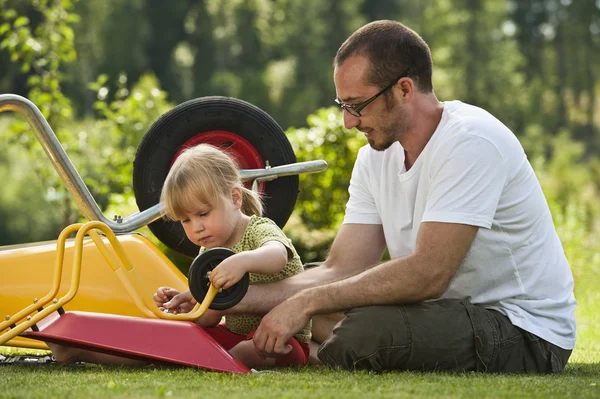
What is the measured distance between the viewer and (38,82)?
855 cm

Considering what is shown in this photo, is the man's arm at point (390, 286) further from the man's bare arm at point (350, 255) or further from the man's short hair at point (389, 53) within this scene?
the man's short hair at point (389, 53)

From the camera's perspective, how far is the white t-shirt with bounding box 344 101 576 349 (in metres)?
3.12

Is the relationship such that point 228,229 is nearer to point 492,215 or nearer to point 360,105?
point 360,105

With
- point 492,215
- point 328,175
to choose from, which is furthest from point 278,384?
point 328,175

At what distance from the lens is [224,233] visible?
343 centimetres

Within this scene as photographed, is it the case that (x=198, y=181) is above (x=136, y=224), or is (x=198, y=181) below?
above

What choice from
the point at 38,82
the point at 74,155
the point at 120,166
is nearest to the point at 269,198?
the point at 120,166

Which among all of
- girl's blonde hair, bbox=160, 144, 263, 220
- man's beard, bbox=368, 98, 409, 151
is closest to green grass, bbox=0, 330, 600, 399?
girl's blonde hair, bbox=160, 144, 263, 220

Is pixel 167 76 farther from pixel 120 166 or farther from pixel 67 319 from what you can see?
pixel 67 319

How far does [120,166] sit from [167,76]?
28072mm

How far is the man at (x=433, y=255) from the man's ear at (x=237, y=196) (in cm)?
30

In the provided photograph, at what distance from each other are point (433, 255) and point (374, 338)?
0.31 meters

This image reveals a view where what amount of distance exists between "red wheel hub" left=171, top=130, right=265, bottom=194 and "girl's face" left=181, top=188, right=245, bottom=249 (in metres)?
0.94

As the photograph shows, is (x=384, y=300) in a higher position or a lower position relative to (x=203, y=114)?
lower
